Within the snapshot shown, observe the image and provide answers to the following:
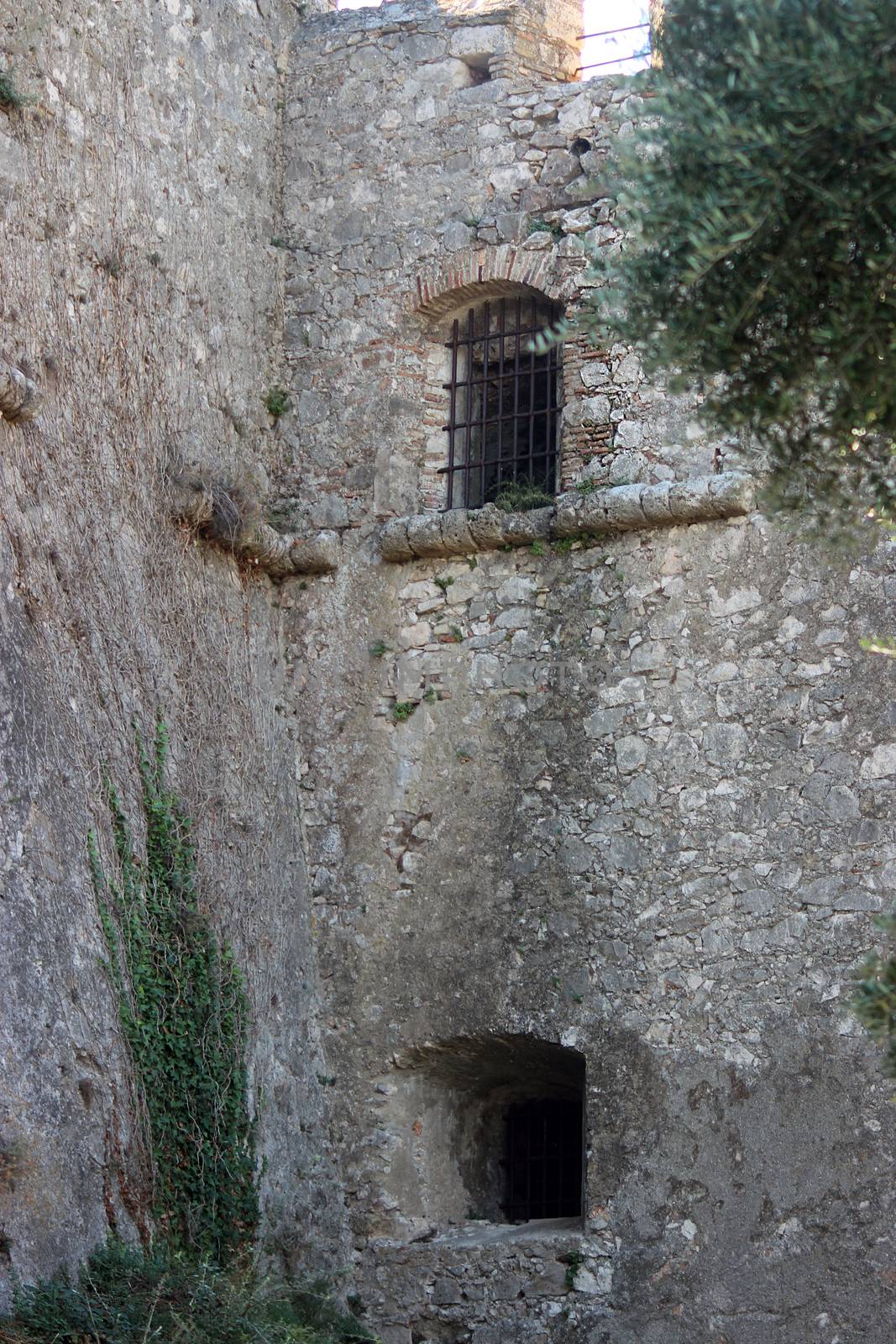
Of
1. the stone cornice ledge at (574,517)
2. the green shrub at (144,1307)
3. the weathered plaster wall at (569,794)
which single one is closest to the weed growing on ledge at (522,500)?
the stone cornice ledge at (574,517)

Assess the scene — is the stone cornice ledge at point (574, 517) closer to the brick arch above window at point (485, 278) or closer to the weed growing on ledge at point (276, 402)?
the weed growing on ledge at point (276, 402)

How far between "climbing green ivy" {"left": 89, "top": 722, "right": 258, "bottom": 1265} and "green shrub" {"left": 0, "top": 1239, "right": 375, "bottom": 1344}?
0.42m

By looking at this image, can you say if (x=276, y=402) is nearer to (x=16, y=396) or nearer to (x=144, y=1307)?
(x=16, y=396)

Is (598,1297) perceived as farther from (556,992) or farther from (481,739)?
(481,739)

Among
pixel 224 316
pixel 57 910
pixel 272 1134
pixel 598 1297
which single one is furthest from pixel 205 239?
pixel 598 1297

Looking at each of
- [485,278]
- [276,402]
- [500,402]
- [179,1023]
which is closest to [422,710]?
[500,402]

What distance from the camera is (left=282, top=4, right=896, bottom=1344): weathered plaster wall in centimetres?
902

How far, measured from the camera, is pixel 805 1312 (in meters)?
8.69

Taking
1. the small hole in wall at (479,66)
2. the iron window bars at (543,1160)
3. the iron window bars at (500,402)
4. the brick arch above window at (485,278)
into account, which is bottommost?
the iron window bars at (543,1160)

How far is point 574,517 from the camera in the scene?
1014 cm

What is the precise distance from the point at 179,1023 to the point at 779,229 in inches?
202

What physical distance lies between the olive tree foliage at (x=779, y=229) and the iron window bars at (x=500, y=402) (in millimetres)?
4616

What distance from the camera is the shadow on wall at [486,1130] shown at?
9930 mm

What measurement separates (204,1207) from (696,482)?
4493 millimetres
